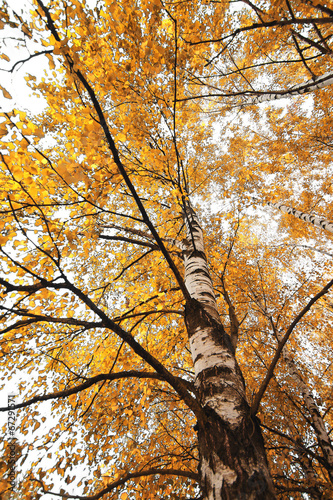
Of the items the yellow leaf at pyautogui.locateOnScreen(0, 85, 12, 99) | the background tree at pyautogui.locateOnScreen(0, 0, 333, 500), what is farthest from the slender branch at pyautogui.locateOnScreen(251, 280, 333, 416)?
the yellow leaf at pyautogui.locateOnScreen(0, 85, 12, 99)

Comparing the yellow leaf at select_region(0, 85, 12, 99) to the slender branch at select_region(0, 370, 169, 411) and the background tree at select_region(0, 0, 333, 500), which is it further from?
the slender branch at select_region(0, 370, 169, 411)

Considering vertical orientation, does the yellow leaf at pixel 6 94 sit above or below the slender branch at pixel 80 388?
above

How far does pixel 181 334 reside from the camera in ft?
11.7

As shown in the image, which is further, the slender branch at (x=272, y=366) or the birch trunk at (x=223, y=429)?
the slender branch at (x=272, y=366)

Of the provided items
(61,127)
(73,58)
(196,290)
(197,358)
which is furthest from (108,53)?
(197,358)

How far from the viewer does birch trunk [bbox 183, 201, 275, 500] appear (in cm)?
96

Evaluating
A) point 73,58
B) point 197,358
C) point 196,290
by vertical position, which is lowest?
point 197,358

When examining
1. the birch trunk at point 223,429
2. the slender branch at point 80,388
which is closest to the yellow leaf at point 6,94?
the slender branch at point 80,388

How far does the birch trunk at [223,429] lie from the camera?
3.15 ft

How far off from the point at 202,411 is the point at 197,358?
1.41ft

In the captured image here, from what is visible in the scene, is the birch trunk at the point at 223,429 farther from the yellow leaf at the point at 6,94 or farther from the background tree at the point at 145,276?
the yellow leaf at the point at 6,94

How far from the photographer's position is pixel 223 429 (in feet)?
3.77

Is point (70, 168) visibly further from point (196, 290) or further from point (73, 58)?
point (196, 290)

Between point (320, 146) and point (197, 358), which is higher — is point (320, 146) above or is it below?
above
